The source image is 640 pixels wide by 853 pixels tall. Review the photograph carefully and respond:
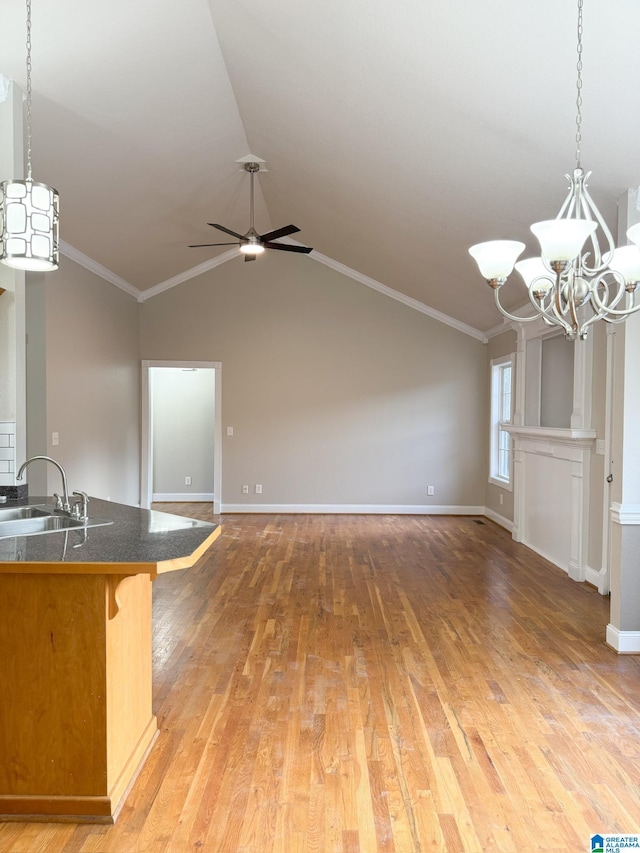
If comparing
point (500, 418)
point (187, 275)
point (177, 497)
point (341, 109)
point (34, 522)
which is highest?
point (341, 109)

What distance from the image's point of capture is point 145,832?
6.23ft

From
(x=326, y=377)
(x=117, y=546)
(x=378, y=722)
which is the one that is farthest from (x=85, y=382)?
(x=378, y=722)

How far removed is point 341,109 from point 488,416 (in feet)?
15.7

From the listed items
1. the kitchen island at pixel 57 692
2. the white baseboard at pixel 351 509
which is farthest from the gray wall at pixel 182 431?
the kitchen island at pixel 57 692

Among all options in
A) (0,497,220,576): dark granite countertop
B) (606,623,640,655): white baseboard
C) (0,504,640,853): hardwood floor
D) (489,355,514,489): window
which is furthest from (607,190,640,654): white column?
(489,355,514,489): window

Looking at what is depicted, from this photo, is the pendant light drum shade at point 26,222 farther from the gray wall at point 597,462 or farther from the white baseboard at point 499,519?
the white baseboard at point 499,519

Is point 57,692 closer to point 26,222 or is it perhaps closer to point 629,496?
point 26,222

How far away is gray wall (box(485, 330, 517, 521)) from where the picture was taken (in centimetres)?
668

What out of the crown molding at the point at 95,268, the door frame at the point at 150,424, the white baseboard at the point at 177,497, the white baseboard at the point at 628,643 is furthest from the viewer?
the white baseboard at the point at 177,497

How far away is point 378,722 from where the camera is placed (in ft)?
8.54

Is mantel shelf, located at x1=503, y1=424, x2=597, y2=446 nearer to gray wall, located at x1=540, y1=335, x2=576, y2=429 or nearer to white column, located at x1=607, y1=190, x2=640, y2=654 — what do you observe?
gray wall, located at x1=540, y1=335, x2=576, y2=429

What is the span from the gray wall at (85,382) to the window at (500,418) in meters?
4.49

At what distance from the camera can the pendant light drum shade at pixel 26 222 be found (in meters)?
2.30

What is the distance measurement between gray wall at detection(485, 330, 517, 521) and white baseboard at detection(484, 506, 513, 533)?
1.0 inches
